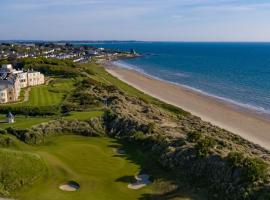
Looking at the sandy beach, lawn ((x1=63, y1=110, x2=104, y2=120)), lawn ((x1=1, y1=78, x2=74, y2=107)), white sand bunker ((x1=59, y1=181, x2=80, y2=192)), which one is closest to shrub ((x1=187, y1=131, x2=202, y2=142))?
white sand bunker ((x1=59, y1=181, x2=80, y2=192))

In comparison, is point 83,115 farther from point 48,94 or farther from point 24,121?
point 48,94

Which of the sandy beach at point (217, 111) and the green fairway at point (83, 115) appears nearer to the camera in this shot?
the green fairway at point (83, 115)

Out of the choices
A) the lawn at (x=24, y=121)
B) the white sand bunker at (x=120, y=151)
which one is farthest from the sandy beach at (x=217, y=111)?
the lawn at (x=24, y=121)

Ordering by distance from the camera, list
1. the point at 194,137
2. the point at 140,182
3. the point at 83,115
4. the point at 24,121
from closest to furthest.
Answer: the point at 140,182
the point at 194,137
the point at 24,121
the point at 83,115

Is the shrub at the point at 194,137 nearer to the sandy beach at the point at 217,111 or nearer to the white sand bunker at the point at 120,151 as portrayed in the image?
the white sand bunker at the point at 120,151

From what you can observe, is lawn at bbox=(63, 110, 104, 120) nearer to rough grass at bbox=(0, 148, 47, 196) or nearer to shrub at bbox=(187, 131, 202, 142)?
rough grass at bbox=(0, 148, 47, 196)

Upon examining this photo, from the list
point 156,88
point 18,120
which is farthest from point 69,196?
point 156,88

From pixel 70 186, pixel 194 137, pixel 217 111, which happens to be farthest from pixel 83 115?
pixel 217 111
